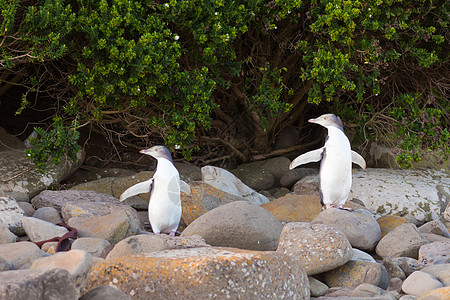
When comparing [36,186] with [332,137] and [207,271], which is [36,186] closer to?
[332,137]

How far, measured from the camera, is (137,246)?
4238mm

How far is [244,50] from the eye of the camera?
920 centimetres

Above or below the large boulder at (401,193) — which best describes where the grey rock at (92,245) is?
above

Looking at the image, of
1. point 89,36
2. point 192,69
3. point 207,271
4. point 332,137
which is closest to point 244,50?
point 192,69

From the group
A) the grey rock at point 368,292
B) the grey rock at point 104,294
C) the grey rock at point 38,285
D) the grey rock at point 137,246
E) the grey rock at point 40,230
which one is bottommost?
the grey rock at point 40,230

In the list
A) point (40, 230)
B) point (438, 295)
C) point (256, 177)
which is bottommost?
point (256, 177)

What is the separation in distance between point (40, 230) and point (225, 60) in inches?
152

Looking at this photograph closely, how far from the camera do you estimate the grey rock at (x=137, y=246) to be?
420cm

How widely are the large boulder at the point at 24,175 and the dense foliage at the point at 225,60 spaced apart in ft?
2.27

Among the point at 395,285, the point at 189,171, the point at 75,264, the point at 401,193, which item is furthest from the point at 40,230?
the point at 401,193

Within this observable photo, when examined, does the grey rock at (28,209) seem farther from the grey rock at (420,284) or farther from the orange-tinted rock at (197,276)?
the grey rock at (420,284)

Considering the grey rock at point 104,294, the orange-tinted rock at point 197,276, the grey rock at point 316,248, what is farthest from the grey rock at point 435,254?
the grey rock at point 104,294

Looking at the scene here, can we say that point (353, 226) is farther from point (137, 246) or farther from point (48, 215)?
point (48, 215)

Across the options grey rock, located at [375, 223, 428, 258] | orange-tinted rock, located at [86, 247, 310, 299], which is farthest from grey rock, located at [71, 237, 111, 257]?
grey rock, located at [375, 223, 428, 258]
